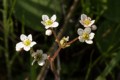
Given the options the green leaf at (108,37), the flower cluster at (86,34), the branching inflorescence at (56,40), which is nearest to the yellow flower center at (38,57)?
the branching inflorescence at (56,40)

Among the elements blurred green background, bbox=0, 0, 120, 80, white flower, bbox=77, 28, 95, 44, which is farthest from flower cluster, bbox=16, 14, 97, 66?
blurred green background, bbox=0, 0, 120, 80

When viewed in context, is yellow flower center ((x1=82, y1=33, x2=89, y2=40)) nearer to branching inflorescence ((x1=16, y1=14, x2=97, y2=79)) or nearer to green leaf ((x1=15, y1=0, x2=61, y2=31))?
branching inflorescence ((x1=16, y1=14, x2=97, y2=79))

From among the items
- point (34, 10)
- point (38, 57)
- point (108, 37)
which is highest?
point (34, 10)

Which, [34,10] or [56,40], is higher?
[34,10]

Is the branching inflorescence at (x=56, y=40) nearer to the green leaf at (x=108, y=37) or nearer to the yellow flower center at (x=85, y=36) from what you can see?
the yellow flower center at (x=85, y=36)

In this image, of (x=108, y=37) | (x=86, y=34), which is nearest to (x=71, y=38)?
(x=108, y=37)

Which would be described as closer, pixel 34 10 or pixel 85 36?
pixel 85 36

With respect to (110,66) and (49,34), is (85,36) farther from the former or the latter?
(110,66)
